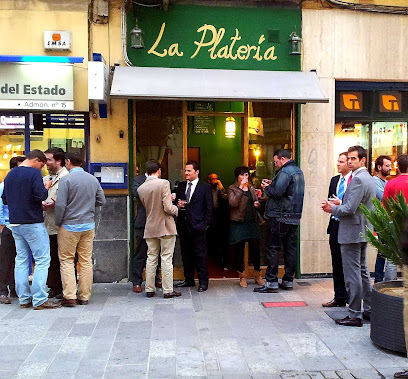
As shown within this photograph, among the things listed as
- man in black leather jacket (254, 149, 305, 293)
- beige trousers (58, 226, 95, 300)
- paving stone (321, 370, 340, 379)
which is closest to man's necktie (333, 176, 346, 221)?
man in black leather jacket (254, 149, 305, 293)

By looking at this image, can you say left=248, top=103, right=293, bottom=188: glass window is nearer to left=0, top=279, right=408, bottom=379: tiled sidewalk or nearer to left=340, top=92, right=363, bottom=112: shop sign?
left=340, top=92, right=363, bottom=112: shop sign

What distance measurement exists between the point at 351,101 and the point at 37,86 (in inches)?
201

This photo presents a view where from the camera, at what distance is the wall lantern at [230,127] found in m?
8.02

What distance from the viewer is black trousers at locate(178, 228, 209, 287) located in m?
7.05

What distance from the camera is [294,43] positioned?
758 centimetres

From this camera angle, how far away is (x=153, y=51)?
7520 mm

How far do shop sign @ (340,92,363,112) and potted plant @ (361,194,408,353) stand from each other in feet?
11.6

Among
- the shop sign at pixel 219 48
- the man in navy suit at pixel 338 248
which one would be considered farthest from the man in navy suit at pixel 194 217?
the shop sign at pixel 219 48

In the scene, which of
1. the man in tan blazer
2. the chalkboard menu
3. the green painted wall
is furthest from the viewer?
the green painted wall

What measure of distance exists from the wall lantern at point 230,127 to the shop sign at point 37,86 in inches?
101

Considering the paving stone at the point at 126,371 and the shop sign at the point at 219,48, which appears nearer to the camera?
the paving stone at the point at 126,371

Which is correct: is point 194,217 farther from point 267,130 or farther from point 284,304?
point 267,130

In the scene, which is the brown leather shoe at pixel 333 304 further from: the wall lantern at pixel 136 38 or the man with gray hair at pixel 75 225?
the wall lantern at pixel 136 38

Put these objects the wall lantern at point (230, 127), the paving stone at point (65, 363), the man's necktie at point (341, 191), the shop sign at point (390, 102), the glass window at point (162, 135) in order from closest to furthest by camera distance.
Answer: the paving stone at point (65, 363)
the man's necktie at point (341, 191)
the glass window at point (162, 135)
the wall lantern at point (230, 127)
the shop sign at point (390, 102)
